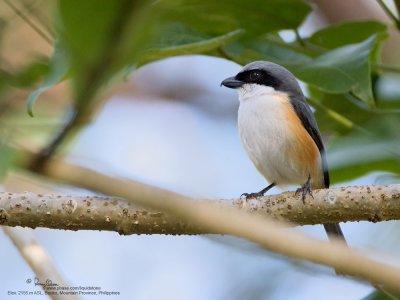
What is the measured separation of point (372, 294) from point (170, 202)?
1.66 meters

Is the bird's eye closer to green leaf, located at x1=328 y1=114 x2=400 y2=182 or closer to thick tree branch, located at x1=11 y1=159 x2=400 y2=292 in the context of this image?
green leaf, located at x1=328 y1=114 x2=400 y2=182

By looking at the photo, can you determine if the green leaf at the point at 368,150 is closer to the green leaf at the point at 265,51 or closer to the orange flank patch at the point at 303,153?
the green leaf at the point at 265,51

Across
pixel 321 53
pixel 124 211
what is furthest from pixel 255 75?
pixel 124 211

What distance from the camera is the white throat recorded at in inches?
148

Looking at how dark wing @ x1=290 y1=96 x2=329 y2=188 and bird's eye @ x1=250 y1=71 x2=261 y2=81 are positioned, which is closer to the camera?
dark wing @ x1=290 y1=96 x2=329 y2=188

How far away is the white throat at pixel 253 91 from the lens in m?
3.76

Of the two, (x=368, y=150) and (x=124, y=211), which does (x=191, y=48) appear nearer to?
(x=124, y=211)

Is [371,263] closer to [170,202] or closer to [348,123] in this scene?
[170,202]

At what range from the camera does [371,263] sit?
62cm

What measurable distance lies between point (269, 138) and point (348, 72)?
1.43m

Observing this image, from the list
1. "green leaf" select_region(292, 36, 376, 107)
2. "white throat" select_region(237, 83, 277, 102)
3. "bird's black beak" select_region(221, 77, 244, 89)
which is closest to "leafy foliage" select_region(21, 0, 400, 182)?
"green leaf" select_region(292, 36, 376, 107)

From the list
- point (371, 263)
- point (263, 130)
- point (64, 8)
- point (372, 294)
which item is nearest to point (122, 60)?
point (64, 8)

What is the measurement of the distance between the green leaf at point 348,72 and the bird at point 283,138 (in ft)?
3.56

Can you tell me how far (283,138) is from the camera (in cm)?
338
